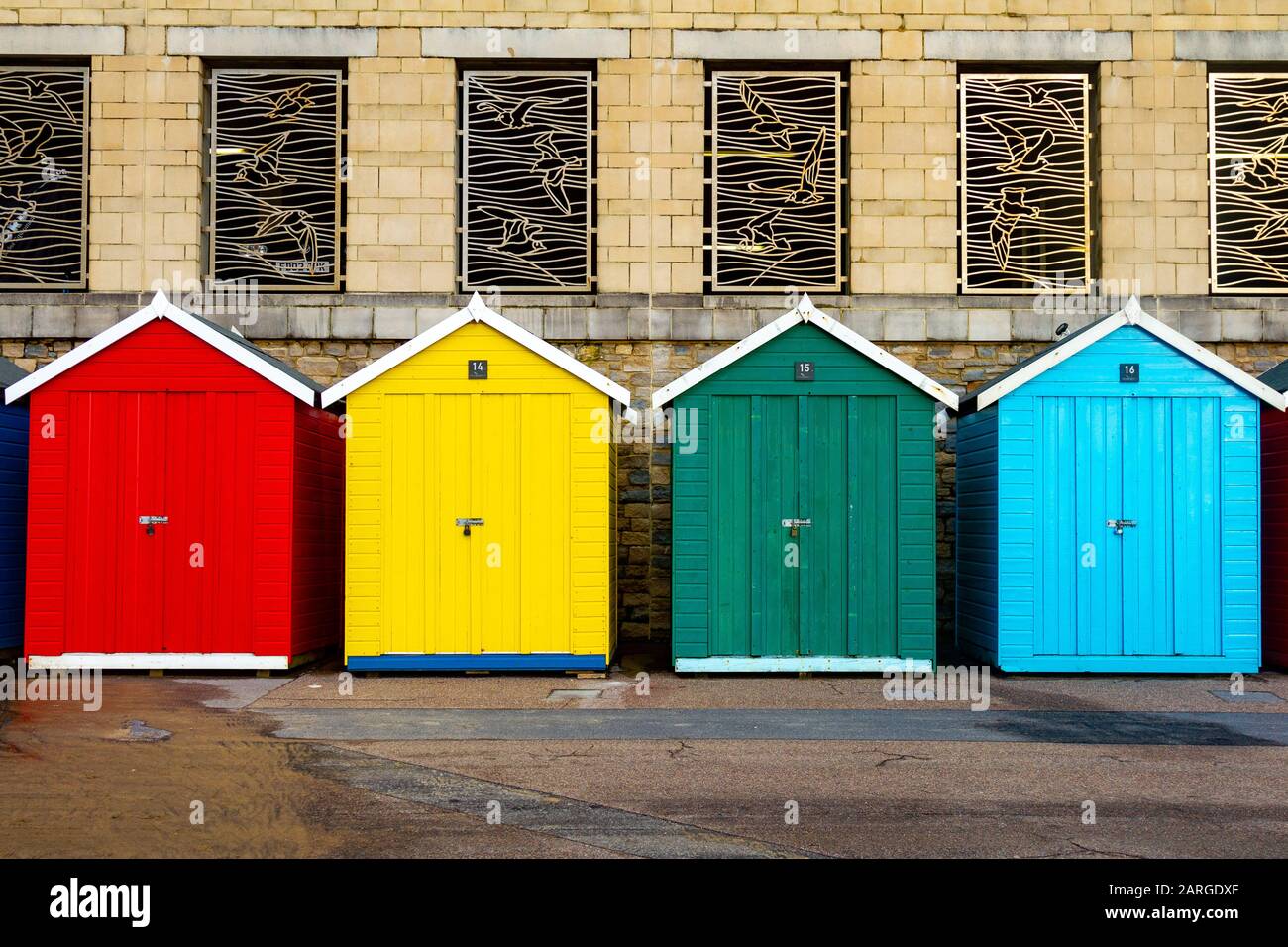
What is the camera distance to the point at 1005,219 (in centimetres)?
1353

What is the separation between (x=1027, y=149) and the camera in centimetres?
1360

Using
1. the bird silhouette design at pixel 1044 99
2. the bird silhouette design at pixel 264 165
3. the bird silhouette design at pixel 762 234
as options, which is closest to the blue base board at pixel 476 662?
the bird silhouette design at pixel 762 234

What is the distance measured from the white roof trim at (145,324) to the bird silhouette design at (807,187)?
576 centimetres

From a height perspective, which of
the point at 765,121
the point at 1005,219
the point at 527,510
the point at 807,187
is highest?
the point at 765,121

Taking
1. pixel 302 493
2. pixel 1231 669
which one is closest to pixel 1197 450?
pixel 1231 669

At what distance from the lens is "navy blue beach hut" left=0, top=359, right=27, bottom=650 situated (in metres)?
11.2

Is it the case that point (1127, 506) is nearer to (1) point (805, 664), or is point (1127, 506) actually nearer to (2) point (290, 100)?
(1) point (805, 664)

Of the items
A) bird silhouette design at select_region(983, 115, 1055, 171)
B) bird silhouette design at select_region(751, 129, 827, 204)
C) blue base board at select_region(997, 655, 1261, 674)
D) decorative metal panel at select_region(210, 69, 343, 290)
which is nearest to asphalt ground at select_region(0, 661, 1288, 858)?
blue base board at select_region(997, 655, 1261, 674)

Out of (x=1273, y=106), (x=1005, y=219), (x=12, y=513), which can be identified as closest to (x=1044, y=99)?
(x=1005, y=219)

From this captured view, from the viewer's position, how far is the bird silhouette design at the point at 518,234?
13.5 meters

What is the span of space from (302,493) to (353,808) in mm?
5403

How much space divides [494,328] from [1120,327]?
526 cm

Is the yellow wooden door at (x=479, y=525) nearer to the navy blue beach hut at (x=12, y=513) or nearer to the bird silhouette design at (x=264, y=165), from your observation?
the navy blue beach hut at (x=12, y=513)

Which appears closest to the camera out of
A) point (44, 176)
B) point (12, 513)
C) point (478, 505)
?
point (478, 505)
